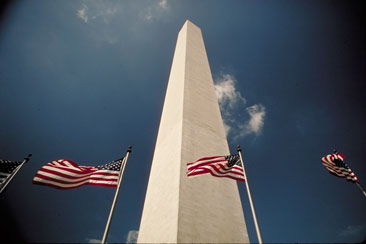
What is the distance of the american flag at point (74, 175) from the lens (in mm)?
7344

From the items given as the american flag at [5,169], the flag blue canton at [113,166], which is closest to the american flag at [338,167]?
the flag blue canton at [113,166]

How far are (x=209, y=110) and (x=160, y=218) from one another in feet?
28.0

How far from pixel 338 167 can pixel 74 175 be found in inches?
418

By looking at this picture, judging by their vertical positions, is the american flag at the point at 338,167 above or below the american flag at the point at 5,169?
above

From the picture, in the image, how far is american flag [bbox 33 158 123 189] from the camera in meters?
7.34

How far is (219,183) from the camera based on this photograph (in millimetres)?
10945

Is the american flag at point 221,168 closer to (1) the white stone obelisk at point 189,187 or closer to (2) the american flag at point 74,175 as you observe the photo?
(1) the white stone obelisk at point 189,187

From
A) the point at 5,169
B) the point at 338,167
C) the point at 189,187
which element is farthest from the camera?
the point at 189,187

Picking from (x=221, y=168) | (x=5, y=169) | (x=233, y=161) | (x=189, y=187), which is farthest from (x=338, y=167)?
(x=5, y=169)

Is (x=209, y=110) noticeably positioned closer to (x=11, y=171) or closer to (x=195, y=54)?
(x=195, y=54)

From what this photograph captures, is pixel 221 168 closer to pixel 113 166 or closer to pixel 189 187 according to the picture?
pixel 189 187

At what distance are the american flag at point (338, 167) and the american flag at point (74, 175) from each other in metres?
8.77

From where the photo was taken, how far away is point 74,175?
25.1ft

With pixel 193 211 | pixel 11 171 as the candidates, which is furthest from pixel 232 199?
pixel 11 171
